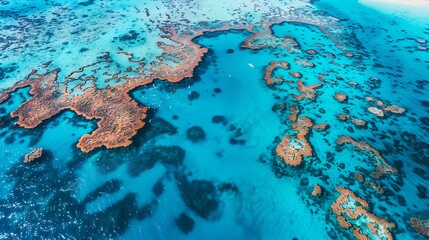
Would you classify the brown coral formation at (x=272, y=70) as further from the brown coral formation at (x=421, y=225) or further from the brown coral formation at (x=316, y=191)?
the brown coral formation at (x=421, y=225)

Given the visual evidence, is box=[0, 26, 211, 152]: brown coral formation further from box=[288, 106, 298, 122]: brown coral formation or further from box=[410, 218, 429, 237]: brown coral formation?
box=[410, 218, 429, 237]: brown coral formation

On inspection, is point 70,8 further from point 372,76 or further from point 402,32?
point 402,32

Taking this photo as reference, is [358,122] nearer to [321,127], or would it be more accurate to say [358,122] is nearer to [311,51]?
[321,127]

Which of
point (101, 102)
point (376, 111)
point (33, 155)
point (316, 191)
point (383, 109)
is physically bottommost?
point (33, 155)

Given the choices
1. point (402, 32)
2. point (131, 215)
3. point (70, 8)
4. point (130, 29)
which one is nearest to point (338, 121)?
point (131, 215)

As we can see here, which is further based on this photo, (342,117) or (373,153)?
(342,117)

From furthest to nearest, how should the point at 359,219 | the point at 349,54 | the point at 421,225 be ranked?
the point at 349,54, the point at 359,219, the point at 421,225

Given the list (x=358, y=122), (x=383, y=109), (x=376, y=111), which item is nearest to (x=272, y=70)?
(x=358, y=122)

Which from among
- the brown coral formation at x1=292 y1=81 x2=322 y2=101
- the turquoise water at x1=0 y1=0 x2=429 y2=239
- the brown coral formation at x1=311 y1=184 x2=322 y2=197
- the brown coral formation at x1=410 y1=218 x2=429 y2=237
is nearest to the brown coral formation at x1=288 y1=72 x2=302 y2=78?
the turquoise water at x1=0 y1=0 x2=429 y2=239

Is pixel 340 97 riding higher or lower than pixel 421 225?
higher
